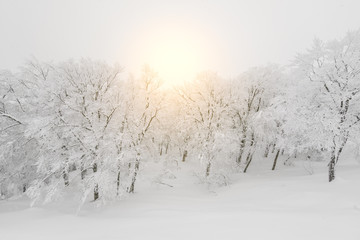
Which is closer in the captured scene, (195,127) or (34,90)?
(34,90)

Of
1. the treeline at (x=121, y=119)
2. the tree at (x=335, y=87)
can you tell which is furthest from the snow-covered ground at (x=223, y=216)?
the tree at (x=335, y=87)

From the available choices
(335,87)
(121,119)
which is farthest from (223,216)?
(335,87)

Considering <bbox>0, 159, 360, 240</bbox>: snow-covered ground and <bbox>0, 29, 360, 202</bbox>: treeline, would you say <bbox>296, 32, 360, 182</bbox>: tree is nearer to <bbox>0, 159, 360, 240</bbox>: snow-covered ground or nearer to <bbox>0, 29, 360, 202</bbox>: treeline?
<bbox>0, 29, 360, 202</bbox>: treeline

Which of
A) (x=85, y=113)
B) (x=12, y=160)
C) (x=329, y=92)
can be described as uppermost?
(x=329, y=92)

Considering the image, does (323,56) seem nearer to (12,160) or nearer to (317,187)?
(317,187)

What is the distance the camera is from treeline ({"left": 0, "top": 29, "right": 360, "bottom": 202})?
1295cm

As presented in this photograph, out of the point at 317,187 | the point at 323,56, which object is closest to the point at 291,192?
the point at 317,187

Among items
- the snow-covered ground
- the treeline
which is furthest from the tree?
the snow-covered ground

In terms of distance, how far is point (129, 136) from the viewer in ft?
47.9

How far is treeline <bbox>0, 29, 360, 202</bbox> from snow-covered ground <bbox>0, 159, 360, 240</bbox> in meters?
1.51

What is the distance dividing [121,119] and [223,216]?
10.3 m

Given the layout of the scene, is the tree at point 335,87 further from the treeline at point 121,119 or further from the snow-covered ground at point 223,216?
the snow-covered ground at point 223,216

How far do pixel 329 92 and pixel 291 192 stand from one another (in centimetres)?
674

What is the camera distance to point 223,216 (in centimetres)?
845
